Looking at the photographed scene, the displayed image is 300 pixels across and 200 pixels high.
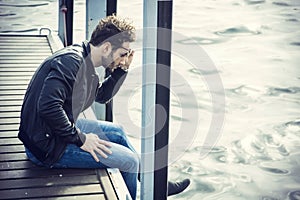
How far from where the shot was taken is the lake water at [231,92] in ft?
14.1

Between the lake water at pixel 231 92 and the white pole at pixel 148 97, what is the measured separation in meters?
0.40

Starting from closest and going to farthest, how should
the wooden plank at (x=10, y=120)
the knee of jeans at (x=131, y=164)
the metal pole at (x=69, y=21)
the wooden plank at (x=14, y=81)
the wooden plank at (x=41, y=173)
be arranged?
A: 1. the wooden plank at (x=41, y=173)
2. the knee of jeans at (x=131, y=164)
3. the wooden plank at (x=10, y=120)
4. the wooden plank at (x=14, y=81)
5. the metal pole at (x=69, y=21)

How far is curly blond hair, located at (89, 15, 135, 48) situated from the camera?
2514 mm

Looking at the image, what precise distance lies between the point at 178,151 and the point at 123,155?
1596 mm

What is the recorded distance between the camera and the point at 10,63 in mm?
4547

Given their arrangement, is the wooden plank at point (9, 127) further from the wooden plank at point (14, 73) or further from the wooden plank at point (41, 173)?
the wooden plank at point (14, 73)

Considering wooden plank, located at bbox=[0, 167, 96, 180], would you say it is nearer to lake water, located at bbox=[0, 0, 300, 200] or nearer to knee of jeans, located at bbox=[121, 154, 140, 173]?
knee of jeans, located at bbox=[121, 154, 140, 173]

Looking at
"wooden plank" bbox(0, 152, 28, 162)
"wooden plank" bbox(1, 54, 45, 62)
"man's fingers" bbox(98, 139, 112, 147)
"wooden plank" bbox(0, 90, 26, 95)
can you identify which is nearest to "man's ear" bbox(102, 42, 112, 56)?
"man's fingers" bbox(98, 139, 112, 147)

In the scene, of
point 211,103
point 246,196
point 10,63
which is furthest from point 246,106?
point 10,63

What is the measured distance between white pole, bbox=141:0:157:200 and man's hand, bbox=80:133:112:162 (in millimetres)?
227

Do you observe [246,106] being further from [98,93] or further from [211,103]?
[98,93]

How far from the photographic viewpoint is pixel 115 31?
8.28ft

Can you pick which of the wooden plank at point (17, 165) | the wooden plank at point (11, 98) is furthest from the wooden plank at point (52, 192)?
the wooden plank at point (11, 98)

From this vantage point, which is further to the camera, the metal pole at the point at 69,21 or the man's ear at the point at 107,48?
the metal pole at the point at 69,21
